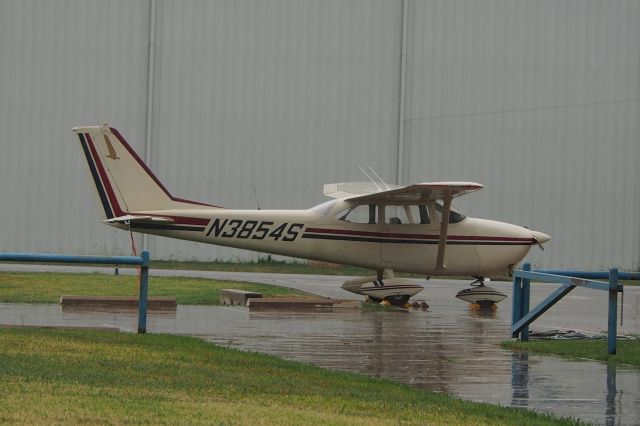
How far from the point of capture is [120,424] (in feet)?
26.0

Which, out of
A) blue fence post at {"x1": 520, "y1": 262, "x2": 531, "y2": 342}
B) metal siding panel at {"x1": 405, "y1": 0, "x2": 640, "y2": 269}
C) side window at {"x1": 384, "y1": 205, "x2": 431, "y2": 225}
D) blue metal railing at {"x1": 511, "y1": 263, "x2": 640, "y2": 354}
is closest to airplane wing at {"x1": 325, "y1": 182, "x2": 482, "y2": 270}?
side window at {"x1": 384, "y1": 205, "x2": 431, "y2": 225}

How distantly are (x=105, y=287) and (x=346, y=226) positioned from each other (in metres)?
5.09

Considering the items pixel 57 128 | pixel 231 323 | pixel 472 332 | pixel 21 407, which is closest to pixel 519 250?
pixel 472 332

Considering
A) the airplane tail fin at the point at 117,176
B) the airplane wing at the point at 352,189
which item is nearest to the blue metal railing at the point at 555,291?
the airplane wing at the point at 352,189

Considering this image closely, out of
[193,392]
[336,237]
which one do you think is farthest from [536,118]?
[193,392]

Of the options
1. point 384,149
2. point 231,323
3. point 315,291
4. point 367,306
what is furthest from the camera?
point 384,149

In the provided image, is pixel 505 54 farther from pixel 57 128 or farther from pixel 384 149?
pixel 57 128

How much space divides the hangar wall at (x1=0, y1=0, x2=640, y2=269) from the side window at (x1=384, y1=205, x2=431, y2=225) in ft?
56.0

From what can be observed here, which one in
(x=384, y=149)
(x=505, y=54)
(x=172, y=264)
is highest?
(x=505, y=54)

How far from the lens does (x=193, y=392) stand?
32.0 feet

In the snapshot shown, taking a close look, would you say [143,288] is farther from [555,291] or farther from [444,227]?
[444,227]

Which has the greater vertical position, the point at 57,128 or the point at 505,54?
the point at 505,54

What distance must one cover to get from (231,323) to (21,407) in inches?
371

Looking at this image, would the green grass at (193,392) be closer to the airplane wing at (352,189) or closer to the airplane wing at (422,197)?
the airplane wing at (422,197)
